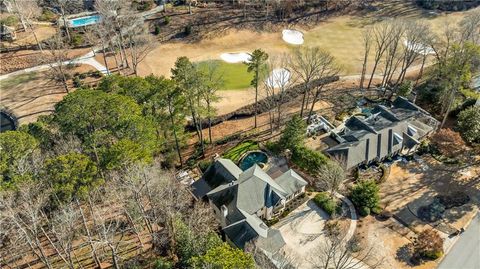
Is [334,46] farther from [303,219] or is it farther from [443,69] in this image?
[303,219]

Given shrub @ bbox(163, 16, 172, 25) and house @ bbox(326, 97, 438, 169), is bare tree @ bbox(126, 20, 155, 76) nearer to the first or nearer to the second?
shrub @ bbox(163, 16, 172, 25)

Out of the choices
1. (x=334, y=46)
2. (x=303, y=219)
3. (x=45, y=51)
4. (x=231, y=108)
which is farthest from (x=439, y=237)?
(x=45, y=51)

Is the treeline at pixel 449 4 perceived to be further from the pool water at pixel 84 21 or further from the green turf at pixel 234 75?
the pool water at pixel 84 21

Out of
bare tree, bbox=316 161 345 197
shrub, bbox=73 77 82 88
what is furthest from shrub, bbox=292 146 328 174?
shrub, bbox=73 77 82 88

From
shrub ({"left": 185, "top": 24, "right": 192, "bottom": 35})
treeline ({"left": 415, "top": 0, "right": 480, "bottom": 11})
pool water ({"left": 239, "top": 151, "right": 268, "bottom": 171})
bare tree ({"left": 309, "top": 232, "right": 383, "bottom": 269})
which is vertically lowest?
bare tree ({"left": 309, "top": 232, "right": 383, "bottom": 269})

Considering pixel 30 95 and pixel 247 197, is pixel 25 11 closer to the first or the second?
pixel 30 95

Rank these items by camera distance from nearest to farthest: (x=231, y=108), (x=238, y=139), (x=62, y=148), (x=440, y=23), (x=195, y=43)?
(x=62, y=148) → (x=238, y=139) → (x=231, y=108) → (x=195, y=43) → (x=440, y=23)
